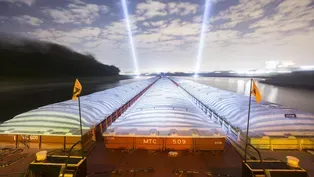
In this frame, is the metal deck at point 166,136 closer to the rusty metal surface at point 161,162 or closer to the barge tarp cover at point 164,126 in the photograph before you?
the barge tarp cover at point 164,126

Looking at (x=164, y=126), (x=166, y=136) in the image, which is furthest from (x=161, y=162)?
(x=164, y=126)

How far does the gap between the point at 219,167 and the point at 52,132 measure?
42.9ft

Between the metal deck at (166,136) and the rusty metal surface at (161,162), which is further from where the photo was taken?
the metal deck at (166,136)

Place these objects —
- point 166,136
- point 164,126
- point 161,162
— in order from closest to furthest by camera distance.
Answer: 1. point 161,162
2. point 166,136
3. point 164,126

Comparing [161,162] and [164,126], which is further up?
[164,126]

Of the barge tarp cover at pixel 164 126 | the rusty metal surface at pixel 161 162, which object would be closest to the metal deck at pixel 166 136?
the barge tarp cover at pixel 164 126

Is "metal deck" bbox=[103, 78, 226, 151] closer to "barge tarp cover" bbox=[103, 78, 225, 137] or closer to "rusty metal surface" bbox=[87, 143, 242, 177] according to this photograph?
"barge tarp cover" bbox=[103, 78, 225, 137]

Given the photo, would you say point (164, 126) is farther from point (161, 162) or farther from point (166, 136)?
point (161, 162)

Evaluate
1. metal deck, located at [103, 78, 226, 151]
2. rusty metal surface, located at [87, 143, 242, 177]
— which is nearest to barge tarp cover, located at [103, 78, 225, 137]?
metal deck, located at [103, 78, 226, 151]

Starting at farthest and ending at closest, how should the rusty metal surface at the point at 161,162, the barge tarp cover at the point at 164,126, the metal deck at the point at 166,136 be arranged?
the barge tarp cover at the point at 164,126 → the metal deck at the point at 166,136 → the rusty metal surface at the point at 161,162

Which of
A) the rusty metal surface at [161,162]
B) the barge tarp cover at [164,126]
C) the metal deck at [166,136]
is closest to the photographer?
the rusty metal surface at [161,162]

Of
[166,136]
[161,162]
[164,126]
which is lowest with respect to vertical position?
[161,162]

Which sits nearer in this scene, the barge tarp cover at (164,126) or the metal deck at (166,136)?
the metal deck at (166,136)

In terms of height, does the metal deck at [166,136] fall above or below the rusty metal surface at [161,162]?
above
